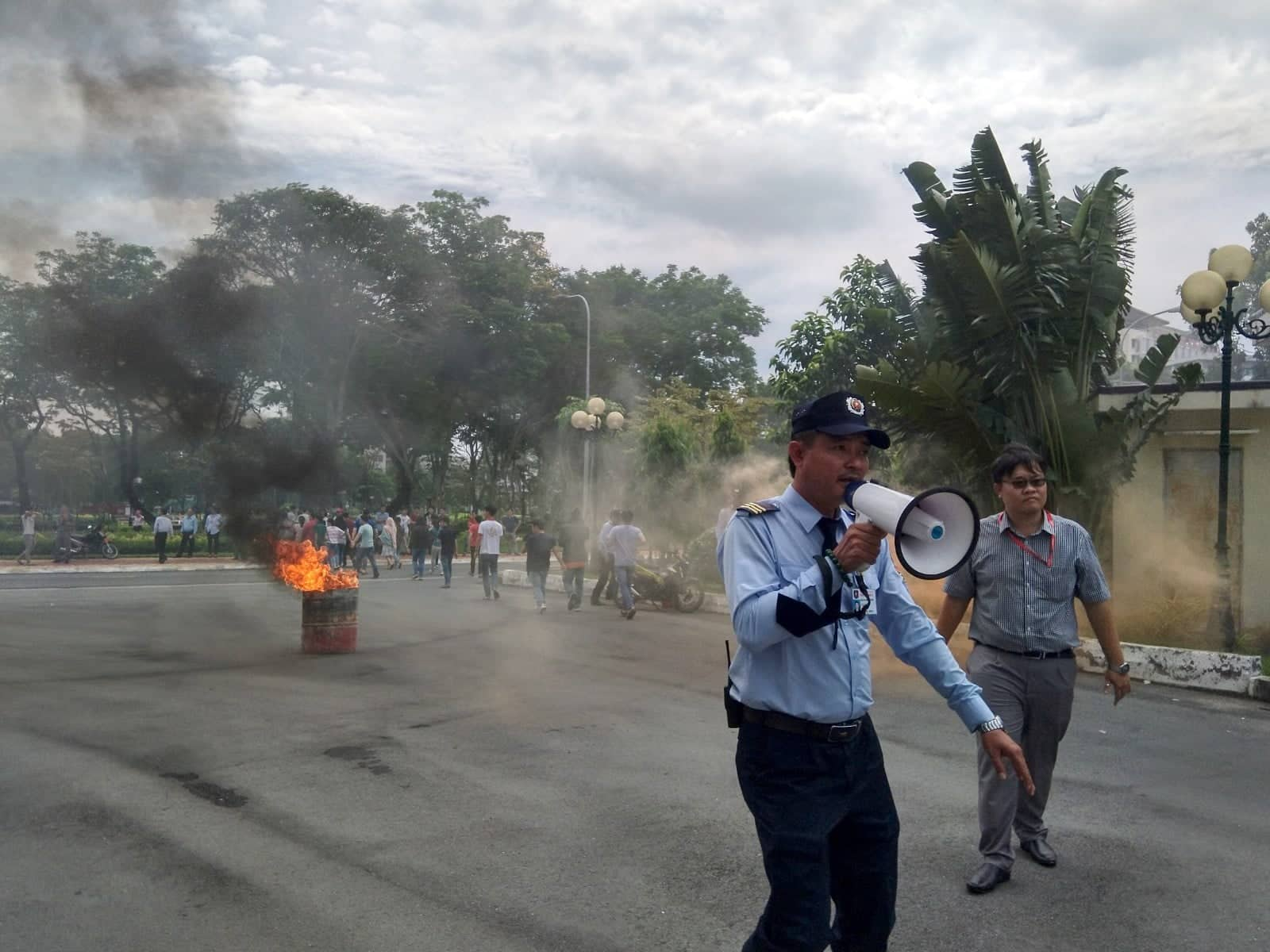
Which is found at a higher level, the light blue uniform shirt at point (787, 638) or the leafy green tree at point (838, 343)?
the leafy green tree at point (838, 343)

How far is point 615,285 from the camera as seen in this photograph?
45000mm

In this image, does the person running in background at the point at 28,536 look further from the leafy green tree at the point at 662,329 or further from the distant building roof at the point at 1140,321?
the distant building roof at the point at 1140,321

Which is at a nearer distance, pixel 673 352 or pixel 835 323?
pixel 835 323

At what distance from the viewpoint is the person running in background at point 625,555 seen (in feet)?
50.6

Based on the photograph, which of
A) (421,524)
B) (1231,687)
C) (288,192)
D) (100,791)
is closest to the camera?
(100,791)

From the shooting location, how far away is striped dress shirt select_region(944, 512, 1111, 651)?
4586 mm

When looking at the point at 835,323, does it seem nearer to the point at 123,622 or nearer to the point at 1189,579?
the point at 1189,579

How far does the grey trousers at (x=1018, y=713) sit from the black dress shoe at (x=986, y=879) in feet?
0.10

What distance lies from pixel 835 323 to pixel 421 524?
1067cm

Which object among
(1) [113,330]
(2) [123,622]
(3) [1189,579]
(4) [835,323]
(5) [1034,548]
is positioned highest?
(4) [835,323]

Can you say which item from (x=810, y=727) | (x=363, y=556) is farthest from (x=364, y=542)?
(x=810, y=727)

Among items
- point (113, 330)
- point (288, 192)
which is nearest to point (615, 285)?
point (288, 192)

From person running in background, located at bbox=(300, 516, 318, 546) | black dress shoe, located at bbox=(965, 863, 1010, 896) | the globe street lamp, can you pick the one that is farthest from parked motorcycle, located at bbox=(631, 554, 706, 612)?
black dress shoe, located at bbox=(965, 863, 1010, 896)

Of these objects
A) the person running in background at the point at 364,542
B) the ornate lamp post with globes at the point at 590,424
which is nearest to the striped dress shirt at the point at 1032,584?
the ornate lamp post with globes at the point at 590,424
